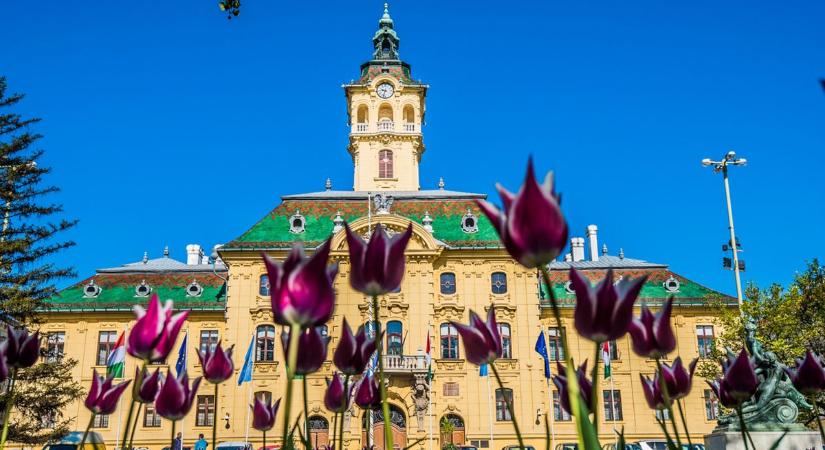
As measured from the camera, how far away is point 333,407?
372 centimetres

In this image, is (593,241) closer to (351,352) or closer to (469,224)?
(469,224)

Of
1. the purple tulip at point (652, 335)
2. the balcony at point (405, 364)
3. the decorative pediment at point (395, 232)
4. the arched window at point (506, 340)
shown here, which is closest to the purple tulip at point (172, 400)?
the purple tulip at point (652, 335)

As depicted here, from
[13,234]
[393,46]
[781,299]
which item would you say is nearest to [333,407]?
[13,234]

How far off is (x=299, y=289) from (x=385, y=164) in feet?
168

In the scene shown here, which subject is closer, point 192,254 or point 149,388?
point 149,388

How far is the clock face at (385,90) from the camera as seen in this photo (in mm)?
55409

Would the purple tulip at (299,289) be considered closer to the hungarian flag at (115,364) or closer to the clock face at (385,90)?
the hungarian flag at (115,364)

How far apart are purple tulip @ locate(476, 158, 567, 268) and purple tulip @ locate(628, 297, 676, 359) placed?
0.92 m

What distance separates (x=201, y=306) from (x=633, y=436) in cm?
2550

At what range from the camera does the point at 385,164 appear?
5325cm

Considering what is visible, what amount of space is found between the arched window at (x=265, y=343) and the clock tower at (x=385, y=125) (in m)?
14.7

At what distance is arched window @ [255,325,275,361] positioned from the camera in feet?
133

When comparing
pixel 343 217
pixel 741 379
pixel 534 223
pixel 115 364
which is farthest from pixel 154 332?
pixel 343 217

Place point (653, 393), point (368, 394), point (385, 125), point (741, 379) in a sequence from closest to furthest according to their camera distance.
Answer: point (741, 379) < point (653, 393) < point (368, 394) < point (385, 125)
